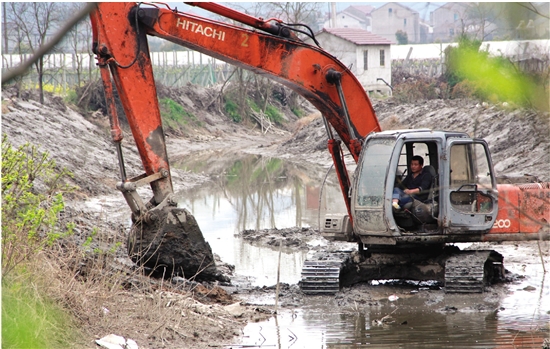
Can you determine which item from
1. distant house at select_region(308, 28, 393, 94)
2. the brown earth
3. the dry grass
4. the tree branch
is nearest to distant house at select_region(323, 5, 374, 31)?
distant house at select_region(308, 28, 393, 94)

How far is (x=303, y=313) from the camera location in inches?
361

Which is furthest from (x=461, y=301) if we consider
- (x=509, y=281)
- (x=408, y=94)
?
(x=408, y=94)

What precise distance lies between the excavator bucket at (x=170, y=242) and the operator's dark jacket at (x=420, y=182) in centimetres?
269

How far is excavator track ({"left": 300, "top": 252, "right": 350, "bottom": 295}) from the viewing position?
9930mm

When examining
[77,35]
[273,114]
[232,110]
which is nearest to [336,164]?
[77,35]

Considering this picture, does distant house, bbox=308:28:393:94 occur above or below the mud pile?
above

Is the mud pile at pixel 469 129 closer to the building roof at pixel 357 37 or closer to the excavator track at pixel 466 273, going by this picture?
the excavator track at pixel 466 273

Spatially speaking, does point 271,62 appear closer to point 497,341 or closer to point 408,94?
point 497,341

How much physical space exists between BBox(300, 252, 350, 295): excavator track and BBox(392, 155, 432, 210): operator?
3.87 ft

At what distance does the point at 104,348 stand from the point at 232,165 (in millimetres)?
24115

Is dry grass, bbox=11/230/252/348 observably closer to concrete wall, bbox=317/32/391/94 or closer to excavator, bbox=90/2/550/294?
excavator, bbox=90/2/550/294

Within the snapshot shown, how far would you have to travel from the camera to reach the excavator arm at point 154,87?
934 centimetres

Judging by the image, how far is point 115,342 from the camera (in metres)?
6.69

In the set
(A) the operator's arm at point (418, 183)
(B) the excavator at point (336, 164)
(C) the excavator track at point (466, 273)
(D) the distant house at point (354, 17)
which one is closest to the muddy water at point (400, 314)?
(C) the excavator track at point (466, 273)
